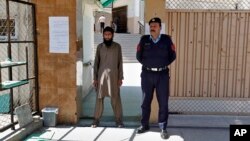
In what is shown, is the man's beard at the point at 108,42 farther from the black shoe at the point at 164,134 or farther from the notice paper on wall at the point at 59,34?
the black shoe at the point at 164,134

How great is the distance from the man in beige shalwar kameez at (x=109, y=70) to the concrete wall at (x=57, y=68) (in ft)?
1.61

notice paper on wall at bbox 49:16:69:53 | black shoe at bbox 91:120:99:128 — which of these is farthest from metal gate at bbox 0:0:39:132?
black shoe at bbox 91:120:99:128

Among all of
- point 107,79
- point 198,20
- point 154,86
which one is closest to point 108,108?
point 107,79

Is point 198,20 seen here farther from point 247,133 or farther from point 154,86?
point 247,133

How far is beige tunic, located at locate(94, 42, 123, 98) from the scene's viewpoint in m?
5.44

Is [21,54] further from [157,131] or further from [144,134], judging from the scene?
[157,131]

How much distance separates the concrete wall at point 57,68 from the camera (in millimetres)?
5602

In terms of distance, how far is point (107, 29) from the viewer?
5.36 metres

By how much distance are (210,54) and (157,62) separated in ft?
4.86

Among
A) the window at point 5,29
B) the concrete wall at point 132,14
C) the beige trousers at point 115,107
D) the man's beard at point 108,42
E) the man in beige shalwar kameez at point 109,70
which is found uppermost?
the concrete wall at point 132,14

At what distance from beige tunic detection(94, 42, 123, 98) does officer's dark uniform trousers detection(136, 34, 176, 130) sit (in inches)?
21.1

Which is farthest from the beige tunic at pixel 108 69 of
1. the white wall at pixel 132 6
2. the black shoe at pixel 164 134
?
the white wall at pixel 132 6

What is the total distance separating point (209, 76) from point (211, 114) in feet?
2.59

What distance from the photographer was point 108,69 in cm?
545
